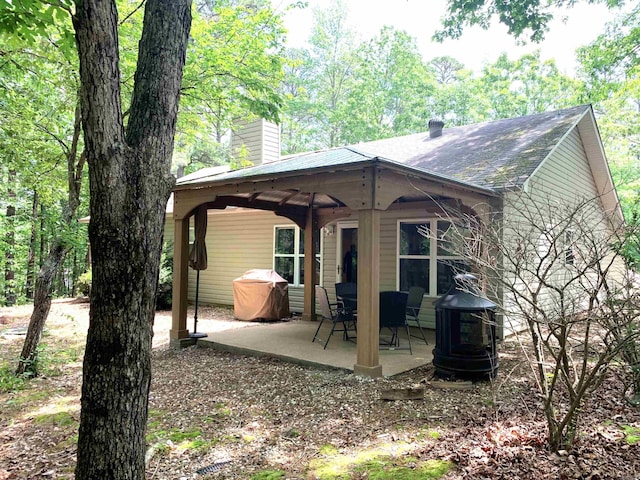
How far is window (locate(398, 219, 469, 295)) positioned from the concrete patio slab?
102cm

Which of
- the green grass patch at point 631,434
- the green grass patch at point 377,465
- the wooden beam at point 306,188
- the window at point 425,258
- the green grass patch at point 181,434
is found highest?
the wooden beam at point 306,188

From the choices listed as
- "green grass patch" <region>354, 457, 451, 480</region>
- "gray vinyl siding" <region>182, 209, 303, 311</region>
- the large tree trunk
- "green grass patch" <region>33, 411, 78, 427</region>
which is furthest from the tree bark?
"gray vinyl siding" <region>182, 209, 303, 311</region>

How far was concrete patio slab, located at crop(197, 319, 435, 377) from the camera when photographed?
5.94 meters

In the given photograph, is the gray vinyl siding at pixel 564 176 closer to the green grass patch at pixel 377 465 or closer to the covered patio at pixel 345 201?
the covered patio at pixel 345 201

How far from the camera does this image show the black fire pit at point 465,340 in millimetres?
5094

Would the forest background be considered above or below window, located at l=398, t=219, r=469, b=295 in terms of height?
above

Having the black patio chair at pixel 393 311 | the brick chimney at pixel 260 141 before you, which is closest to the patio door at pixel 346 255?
the black patio chair at pixel 393 311

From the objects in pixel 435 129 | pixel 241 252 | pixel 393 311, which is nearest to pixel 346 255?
pixel 241 252

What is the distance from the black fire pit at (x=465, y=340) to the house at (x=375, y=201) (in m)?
0.81

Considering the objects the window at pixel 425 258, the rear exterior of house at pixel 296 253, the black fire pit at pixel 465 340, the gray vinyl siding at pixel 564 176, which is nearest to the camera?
the black fire pit at pixel 465 340

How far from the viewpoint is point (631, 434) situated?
3.45 m

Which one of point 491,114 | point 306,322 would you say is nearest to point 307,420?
A: point 306,322

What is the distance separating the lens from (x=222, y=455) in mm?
3439

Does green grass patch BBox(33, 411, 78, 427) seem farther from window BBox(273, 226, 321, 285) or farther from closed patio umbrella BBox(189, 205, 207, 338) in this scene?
window BBox(273, 226, 321, 285)
